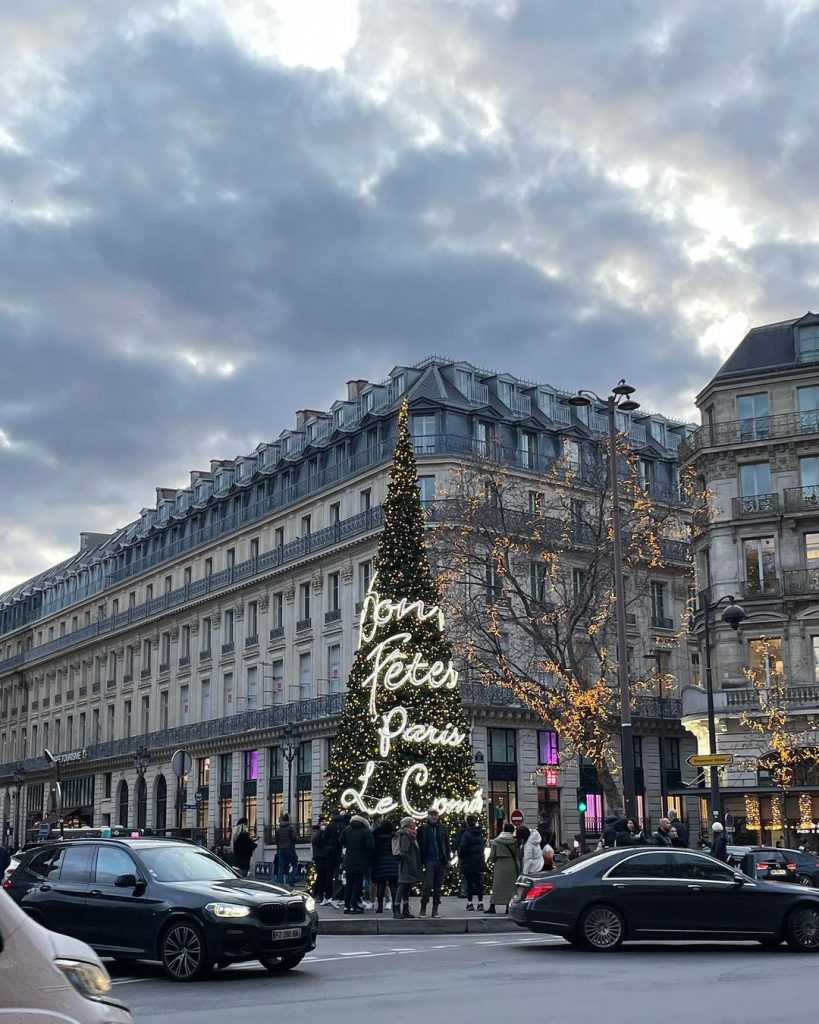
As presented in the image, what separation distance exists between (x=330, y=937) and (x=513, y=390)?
44547mm

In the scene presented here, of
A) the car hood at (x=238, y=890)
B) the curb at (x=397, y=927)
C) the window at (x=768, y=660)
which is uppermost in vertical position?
the window at (x=768, y=660)

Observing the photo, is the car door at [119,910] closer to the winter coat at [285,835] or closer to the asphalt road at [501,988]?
the asphalt road at [501,988]

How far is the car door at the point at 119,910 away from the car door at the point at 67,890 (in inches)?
4.9

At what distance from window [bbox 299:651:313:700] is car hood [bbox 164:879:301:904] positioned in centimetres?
4559

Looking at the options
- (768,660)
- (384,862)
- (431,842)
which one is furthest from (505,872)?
(768,660)

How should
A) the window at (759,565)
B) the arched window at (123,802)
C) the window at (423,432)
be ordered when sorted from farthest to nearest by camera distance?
the arched window at (123,802) < the window at (423,432) < the window at (759,565)

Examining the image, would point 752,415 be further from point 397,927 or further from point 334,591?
point 397,927

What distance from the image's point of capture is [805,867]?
3045 cm

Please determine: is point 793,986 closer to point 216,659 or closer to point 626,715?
point 626,715

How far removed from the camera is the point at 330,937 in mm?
19797

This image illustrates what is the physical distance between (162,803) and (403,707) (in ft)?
153

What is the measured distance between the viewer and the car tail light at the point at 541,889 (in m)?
16.4

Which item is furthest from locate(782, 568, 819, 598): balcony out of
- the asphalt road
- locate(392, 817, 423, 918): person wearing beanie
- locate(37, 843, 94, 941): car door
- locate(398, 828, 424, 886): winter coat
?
locate(37, 843, 94, 941): car door

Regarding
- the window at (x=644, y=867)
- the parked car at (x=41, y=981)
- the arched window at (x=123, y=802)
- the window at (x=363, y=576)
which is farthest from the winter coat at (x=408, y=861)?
the arched window at (x=123, y=802)
